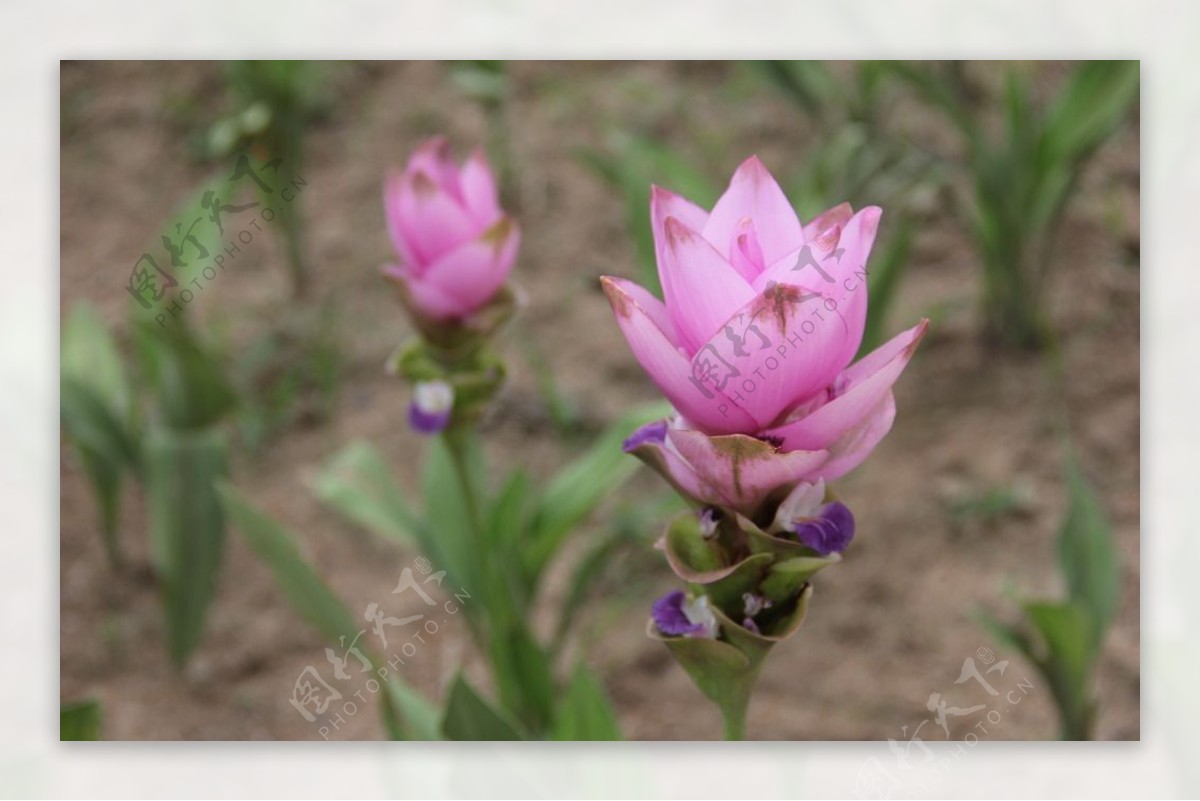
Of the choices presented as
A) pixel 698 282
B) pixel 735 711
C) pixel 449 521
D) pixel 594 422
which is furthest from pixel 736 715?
pixel 594 422

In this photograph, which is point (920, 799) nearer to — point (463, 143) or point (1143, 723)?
point (1143, 723)

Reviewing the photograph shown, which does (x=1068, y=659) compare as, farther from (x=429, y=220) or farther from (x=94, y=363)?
(x=94, y=363)

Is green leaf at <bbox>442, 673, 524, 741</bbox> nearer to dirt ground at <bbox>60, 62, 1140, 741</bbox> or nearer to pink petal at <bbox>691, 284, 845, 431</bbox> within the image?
dirt ground at <bbox>60, 62, 1140, 741</bbox>

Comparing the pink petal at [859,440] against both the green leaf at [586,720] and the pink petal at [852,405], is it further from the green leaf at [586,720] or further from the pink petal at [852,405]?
the green leaf at [586,720]

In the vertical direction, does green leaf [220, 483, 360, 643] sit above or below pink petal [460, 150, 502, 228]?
below

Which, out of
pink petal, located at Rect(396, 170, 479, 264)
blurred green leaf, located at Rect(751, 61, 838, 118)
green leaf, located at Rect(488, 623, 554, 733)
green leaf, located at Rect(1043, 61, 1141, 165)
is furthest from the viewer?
blurred green leaf, located at Rect(751, 61, 838, 118)

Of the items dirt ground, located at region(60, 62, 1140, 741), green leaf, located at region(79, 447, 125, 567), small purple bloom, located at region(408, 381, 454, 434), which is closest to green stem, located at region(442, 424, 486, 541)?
small purple bloom, located at region(408, 381, 454, 434)
